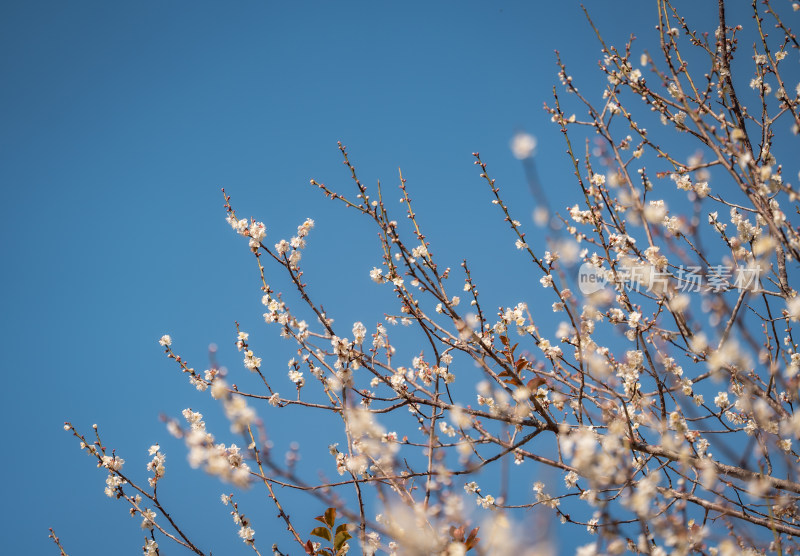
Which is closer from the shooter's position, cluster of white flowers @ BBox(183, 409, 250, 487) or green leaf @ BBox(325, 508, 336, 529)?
cluster of white flowers @ BBox(183, 409, 250, 487)

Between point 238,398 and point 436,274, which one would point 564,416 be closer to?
point 436,274

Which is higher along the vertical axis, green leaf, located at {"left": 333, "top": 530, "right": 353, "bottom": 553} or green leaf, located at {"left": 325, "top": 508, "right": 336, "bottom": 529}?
green leaf, located at {"left": 325, "top": 508, "right": 336, "bottom": 529}

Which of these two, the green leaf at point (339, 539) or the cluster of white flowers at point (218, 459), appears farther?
the green leaf at point (339, 539)

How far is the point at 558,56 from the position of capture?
115 inches

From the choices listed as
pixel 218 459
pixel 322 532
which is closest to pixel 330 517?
pixel 322 532

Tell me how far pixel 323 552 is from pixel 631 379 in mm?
1969

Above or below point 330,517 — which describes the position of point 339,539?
below

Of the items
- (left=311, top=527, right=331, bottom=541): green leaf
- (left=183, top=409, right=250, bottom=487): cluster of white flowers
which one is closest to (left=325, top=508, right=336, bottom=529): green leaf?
(left=311, top=527, right=331, bottom=541): green leaf

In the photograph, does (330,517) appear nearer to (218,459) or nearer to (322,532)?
(322,532)

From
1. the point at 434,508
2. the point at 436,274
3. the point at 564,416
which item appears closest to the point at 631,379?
the point at 564,416

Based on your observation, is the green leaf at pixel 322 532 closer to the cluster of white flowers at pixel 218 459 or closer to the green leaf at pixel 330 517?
the green leaf at pixel 330 517

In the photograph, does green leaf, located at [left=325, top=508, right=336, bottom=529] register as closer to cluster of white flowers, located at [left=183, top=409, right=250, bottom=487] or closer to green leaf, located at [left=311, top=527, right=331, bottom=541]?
green leaf, located at [left=311, top=527, right=331, bottom=541]

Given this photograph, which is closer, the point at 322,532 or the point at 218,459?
the point at 218,459

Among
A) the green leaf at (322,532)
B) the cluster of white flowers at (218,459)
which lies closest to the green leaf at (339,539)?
the green leaf at (322,532)
